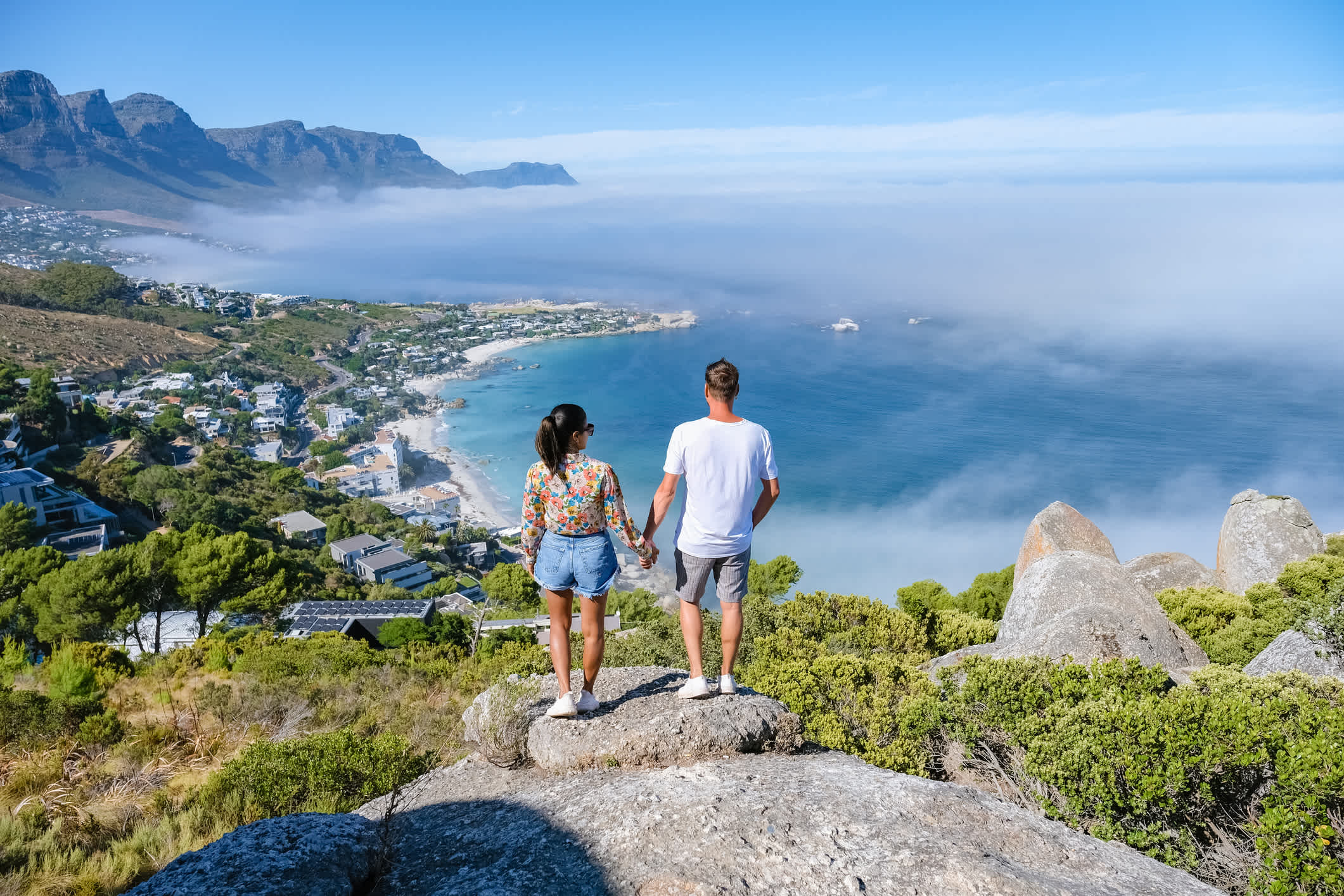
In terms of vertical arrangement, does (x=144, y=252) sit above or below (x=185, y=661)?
above

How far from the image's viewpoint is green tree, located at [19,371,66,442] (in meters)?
38.0

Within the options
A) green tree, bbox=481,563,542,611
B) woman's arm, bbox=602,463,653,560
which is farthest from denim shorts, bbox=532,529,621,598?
green tree, bbox=481,563,542,611

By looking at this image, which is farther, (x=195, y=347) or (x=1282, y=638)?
(x=195, y=347)

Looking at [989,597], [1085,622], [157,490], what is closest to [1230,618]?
[1085,622]

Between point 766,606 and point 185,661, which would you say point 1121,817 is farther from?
point 185,661

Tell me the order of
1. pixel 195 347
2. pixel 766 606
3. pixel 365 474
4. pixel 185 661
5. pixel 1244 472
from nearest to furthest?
pixel 185 661
pixel 766 606
pixel 365 474
pixel 1244 472
pixel 195 347

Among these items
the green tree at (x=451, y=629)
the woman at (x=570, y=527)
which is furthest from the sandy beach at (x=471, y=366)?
the woman at (x=570, y=527)

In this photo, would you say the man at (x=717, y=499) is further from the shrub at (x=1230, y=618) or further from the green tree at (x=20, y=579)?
the green tree at (x=20, y=579)

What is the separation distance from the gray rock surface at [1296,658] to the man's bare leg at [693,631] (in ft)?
21.7

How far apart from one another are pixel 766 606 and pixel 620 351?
88.6 metres

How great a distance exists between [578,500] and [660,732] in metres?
1.32

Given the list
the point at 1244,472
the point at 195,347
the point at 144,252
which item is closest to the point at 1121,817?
the point at 1244,472

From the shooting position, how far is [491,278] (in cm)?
18000

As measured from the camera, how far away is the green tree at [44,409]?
38.0m
